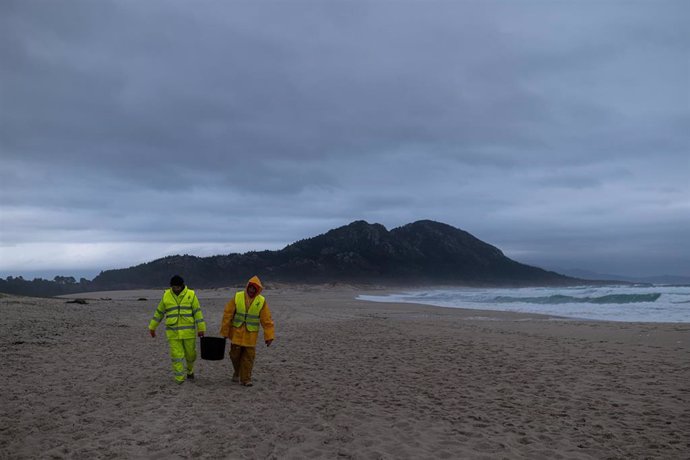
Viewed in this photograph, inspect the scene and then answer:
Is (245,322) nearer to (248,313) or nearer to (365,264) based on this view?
(248,313)

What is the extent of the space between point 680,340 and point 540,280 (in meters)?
106

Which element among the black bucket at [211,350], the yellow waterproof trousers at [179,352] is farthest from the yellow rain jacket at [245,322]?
the yellow waterproof trousers at [179,352]

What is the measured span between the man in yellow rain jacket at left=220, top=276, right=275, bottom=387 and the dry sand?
40 centimetres

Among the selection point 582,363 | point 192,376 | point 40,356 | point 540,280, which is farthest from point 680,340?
point 540,280

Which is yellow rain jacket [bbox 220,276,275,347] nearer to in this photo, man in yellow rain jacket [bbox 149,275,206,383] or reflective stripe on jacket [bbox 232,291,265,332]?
reflective stripe on jacket [bbox 232,291,265,332]

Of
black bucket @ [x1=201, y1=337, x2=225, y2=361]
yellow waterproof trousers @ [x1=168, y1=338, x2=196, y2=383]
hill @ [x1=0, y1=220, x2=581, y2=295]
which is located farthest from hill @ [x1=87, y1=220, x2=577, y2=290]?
yellow waterproof trousers @ [x1=168, y1=338, x2=196, y2=383]

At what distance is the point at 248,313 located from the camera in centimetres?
842

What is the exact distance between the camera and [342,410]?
7016mm

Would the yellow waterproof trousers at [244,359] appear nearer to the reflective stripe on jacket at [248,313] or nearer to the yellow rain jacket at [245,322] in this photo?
the yellow rain jacket at [245,322]

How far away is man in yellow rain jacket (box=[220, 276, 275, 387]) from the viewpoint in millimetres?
8383

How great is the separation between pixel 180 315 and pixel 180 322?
0.11 m

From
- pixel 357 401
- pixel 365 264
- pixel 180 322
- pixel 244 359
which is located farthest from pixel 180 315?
pixel 365 264

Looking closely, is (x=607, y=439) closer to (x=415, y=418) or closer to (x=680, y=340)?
(x=415, y=418)

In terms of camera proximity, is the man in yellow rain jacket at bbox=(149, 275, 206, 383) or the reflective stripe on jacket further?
the reflective stripe on jacket
